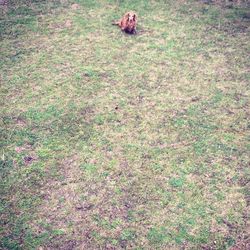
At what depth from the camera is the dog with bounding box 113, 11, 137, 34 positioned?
5180mm

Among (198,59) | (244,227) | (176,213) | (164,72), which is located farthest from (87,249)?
(198,59)

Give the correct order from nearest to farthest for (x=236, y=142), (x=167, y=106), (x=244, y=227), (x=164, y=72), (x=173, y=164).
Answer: (x=244, y=227) → (x=173, y=164) → (x=236, y=142) → (x=167, y=106) → (x=164, y=72)

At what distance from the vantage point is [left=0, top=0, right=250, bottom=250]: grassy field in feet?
9.70

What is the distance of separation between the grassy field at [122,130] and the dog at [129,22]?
0.16 metres

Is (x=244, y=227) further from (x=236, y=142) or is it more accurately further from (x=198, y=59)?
(x=198, y=59)

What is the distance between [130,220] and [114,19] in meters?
3.77

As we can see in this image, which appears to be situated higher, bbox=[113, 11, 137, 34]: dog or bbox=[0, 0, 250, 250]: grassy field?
bbox=[113, 11, 137, 34]: dog

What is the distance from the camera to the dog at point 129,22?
518 centimetres

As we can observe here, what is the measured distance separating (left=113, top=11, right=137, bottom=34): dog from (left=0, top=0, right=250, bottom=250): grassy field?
162mm

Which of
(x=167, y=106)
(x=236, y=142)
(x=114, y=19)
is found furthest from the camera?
(x=114, y=19)

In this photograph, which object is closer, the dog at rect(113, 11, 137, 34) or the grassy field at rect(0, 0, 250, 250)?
the grassy field at rect(0, 0, 250, 250)

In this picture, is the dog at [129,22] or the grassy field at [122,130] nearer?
the grassy field at [122,130]

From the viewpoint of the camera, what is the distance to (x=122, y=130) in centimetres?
379

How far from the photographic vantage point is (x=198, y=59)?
4910 millimetres
